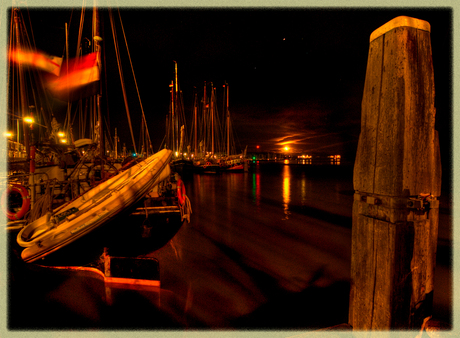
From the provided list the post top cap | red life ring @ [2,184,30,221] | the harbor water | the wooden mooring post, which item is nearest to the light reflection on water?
the harbor water

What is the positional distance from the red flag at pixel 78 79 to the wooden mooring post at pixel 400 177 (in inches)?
327

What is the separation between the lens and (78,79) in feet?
26.3

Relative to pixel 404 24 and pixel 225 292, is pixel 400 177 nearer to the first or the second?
pixel 404 24

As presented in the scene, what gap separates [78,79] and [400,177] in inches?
377

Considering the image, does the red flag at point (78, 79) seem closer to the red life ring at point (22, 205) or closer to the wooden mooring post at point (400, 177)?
the red life ring at point (22, 205)

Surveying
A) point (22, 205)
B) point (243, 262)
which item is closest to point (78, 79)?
point (22, 205)

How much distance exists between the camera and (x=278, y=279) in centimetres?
515

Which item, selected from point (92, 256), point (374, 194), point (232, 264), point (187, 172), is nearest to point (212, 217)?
point (232, 264)

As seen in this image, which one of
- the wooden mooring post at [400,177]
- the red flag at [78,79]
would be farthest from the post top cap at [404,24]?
the red flag at [78,79]

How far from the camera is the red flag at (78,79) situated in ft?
25.3

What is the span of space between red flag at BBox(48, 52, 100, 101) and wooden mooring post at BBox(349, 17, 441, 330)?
8306 mm

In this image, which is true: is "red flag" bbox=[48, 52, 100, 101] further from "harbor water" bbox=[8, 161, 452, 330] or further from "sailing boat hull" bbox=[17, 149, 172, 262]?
"harbor water" bbox=[8, 161, 452, 330]

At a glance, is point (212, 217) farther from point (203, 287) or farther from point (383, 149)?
point (383, 149)
